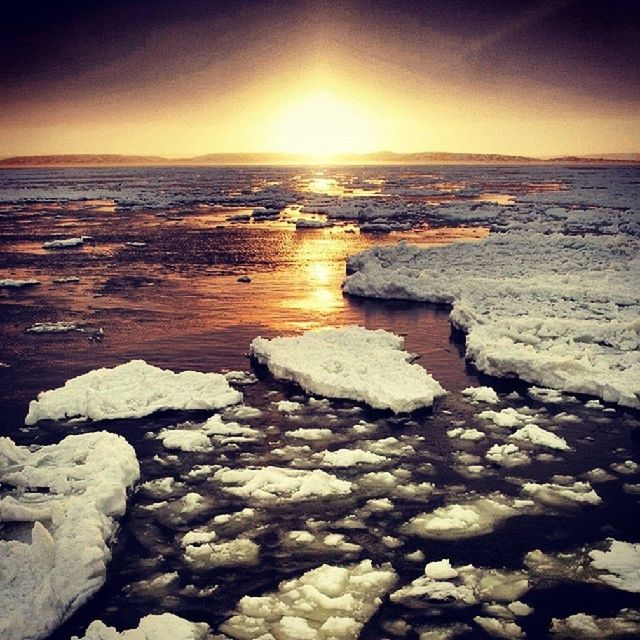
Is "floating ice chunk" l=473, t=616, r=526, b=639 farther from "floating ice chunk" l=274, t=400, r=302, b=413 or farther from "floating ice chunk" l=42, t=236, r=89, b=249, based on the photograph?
"floating ice chunk" l=42, t=236, r=89, b=249

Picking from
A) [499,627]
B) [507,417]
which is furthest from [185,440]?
[499,627]

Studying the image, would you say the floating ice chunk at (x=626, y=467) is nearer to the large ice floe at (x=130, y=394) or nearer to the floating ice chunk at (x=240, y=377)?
the large ice floe at (x=130, y=394)

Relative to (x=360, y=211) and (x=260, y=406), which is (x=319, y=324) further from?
(x=360, y=211)

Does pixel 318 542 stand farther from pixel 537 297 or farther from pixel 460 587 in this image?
pixel 537 297

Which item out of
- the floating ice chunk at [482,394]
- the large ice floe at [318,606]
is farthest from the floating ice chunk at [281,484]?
the floating ice chunk at [482,394]

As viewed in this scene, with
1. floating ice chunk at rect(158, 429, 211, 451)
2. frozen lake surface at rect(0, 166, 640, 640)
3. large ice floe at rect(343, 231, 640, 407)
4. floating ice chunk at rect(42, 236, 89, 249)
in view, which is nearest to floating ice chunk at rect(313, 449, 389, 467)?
frozen lake surface at rect(0, 166, 640, 640)

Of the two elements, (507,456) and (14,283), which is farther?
(14,283)

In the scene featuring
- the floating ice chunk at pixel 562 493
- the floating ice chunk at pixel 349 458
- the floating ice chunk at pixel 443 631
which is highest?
the floating ice chunk at pixel 349 458
